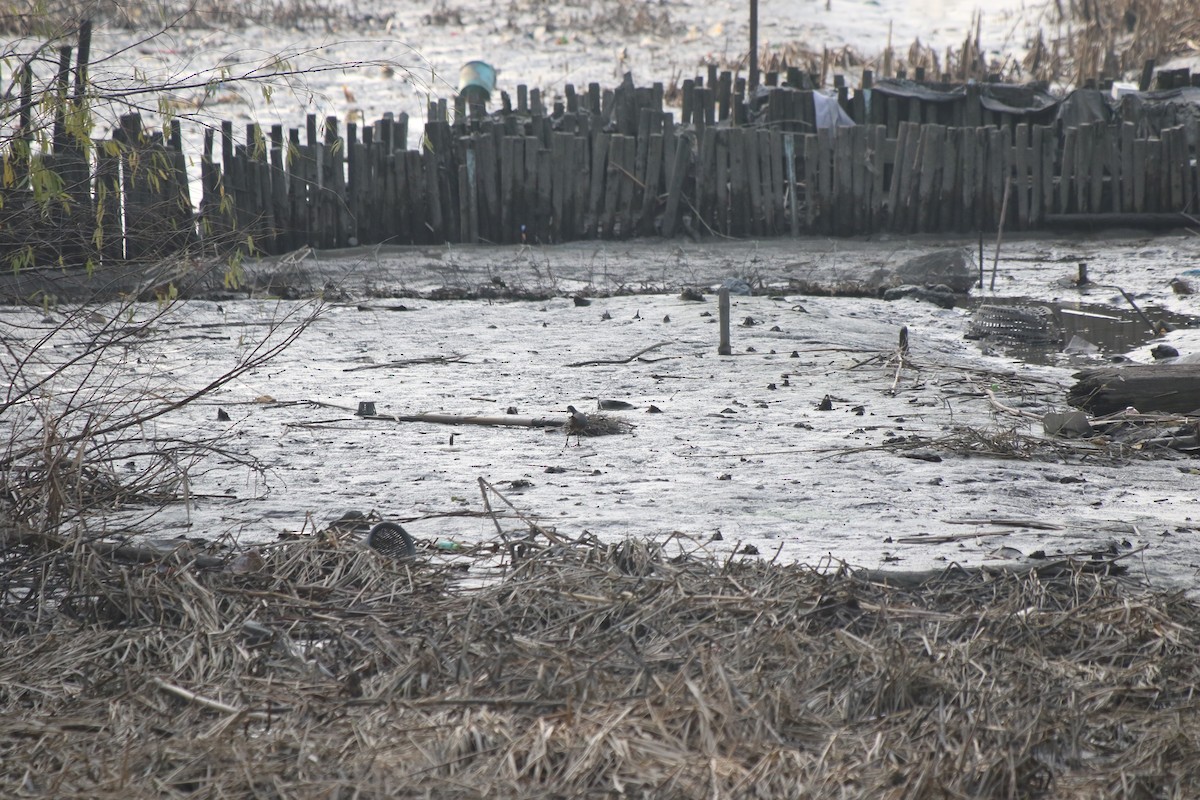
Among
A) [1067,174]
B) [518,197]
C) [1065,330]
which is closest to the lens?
[1065,330]

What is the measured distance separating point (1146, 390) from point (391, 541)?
374 cm

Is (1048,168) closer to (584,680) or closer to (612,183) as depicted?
(612,183)

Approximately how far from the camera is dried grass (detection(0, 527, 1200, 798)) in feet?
7.35

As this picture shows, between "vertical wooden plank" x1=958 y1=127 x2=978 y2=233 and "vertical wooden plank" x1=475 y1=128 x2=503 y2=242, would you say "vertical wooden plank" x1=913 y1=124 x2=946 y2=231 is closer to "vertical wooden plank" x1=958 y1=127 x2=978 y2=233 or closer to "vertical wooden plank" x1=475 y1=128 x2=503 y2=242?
"vertical wooden plank" x1=958 y1=127 x2=978 y2=233

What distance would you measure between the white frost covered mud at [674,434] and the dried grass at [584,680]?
445 millimetres

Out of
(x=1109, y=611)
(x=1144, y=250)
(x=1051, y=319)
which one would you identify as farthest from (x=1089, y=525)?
(x=1144, y=250)

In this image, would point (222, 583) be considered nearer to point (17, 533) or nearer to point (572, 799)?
point (17, 533)

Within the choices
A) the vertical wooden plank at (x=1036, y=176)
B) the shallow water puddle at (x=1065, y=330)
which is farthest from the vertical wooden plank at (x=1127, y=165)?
the shallow water puddle at (x=1065, y=330)

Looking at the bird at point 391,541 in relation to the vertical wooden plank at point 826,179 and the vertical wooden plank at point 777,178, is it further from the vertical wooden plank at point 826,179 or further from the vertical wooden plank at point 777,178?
the vertical wooden plank at point 826,179

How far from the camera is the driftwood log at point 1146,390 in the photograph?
16.8ft

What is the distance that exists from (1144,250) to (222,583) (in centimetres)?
1059

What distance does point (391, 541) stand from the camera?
3381 millimetres

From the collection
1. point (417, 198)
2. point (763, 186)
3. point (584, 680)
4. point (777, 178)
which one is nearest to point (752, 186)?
point (763, 186)

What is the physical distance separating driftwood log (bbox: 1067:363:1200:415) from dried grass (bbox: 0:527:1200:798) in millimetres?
2363
